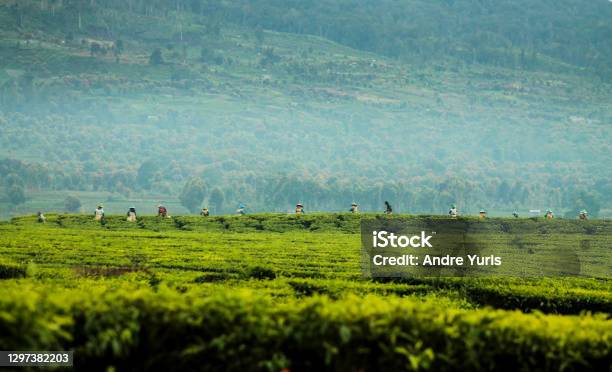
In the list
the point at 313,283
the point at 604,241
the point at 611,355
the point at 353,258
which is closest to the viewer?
the point at 611,355

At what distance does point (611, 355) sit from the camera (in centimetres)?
1327

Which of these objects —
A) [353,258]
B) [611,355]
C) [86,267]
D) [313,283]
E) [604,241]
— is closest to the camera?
[611,355]

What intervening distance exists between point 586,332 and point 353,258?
21.1 metres

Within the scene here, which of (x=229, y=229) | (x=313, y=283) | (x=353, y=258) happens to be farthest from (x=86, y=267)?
(x=229, y=229)

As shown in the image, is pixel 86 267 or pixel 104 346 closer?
pixel 104 346

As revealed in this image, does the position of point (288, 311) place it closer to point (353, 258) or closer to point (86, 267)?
point (86, 267)

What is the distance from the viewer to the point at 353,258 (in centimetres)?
3459

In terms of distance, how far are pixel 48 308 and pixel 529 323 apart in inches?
264

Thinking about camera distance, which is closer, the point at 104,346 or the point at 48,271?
the point at 104,346

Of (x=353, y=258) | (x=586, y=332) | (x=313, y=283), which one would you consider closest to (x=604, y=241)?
(x=353, y=258)

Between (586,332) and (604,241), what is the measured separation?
157ft

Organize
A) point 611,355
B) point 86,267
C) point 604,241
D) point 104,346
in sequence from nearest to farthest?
point 104,346 < point 611,355 < point 86,267 < point 604,241

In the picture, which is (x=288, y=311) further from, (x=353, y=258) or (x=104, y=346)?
(x=353, y=258)

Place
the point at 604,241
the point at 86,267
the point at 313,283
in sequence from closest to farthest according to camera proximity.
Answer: the point at 313,283
the point at 86,267
the point at 604,241
